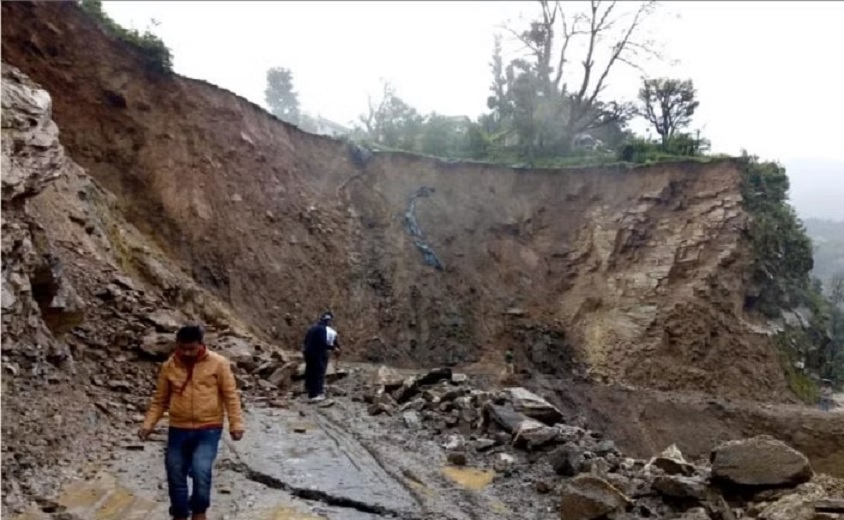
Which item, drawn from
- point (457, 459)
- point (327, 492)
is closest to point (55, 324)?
point (327, 492)

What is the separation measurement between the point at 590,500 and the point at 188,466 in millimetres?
2844

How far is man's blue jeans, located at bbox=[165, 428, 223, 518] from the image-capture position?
452cm

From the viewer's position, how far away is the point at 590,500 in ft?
17.2

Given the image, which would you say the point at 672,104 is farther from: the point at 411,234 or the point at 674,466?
the point at 674,466

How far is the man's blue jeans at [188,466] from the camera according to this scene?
4523mm

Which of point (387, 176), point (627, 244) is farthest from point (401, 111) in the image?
point (627, 244)

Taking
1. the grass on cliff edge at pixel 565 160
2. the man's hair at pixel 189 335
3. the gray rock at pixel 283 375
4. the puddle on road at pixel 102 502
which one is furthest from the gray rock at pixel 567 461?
the grass on cliff edge at pixel 565 160

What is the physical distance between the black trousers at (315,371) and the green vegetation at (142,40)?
9314 mm

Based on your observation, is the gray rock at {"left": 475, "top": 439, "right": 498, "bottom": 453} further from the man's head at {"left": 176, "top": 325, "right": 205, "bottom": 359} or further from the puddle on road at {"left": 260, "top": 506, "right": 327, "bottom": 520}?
the man's head at {"left": 176, "top": 325, "right": 205, "bottom": 359}

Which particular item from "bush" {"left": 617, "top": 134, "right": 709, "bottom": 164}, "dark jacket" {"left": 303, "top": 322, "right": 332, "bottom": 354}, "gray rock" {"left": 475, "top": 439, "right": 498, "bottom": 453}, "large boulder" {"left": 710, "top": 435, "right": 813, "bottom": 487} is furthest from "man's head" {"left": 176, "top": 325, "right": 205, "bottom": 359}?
"bush" {"left": 617, "top": 134, "right": 709, "bottom": 164}

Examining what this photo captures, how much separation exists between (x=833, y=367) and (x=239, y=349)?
691 inches

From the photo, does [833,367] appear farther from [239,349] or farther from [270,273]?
[239,349]

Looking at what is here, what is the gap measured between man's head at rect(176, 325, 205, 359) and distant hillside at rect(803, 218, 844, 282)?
19.0 meters

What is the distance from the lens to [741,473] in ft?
17.2
